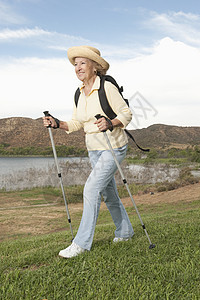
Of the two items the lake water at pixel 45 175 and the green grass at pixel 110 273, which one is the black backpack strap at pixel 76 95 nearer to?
the green grass at pixel 110 273

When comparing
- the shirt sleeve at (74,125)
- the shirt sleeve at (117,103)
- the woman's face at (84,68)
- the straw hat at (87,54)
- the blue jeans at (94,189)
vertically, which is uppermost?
the straw hat at (87,54)

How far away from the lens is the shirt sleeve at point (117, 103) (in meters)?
3.64

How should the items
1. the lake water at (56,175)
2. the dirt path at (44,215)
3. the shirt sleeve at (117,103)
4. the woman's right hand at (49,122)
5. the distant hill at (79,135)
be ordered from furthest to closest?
the distant hill at (79,135) < the lake water at (56,175) < the dirt path at (44,215) < the woman's right hand at (49,122) < the shirt sleeve at (117,103)

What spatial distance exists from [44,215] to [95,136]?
1093 cm

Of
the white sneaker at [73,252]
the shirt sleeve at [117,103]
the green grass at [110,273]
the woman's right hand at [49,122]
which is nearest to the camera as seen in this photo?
the green grass at [110,273]

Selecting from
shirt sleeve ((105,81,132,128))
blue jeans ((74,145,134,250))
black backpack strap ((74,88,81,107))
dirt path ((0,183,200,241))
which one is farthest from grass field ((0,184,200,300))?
dirt path ((0,183,200,241))

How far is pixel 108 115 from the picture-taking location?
12.3 ft

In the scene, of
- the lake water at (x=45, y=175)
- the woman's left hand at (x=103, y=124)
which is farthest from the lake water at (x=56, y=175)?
the woman's left hand at (x=103, y=124)

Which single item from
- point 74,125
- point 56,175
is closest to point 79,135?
point 56,175

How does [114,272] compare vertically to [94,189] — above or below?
below

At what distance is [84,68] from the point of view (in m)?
3.75

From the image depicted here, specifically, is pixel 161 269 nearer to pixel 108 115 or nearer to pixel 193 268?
pixel 193 268

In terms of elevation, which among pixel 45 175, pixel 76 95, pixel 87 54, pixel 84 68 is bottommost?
pixel 45 175

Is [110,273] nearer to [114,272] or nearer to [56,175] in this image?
[114,272]
